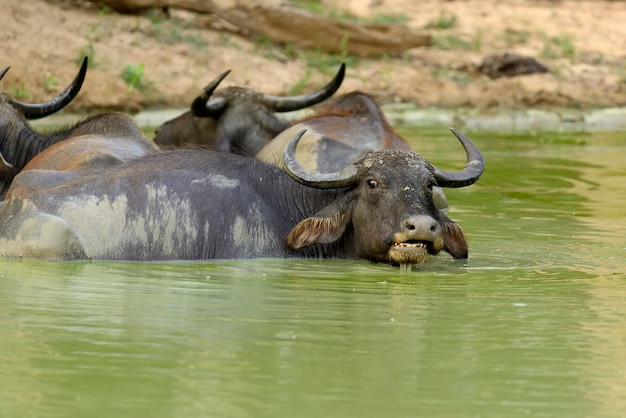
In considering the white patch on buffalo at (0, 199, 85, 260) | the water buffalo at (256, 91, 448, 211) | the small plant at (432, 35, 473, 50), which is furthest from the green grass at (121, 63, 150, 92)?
the white patch on buffalo at (0, 199, 85, 260)

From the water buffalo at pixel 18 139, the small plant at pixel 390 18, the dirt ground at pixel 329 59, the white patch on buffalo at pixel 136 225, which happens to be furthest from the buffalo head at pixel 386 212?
the small plant at pixel 390 18

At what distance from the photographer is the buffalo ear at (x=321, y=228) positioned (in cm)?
977

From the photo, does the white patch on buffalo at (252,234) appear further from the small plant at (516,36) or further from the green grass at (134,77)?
the small plant at (516,36)

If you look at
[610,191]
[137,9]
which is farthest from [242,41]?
[610,191]

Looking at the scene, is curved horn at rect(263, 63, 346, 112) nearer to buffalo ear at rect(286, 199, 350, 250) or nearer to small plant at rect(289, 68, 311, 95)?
buffalo ear at rect(286, 199, 350, 250)

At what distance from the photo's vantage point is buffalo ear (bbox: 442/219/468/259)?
988cm

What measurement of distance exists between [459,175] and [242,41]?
13.9 metres

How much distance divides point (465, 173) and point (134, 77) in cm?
1121

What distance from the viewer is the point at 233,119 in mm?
14945

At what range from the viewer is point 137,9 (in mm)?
23219

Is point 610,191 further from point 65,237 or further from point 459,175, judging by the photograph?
point 65,237

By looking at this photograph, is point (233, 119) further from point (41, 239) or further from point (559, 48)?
point (559, 48)

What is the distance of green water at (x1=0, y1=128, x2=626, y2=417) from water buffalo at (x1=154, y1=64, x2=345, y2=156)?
4440mm

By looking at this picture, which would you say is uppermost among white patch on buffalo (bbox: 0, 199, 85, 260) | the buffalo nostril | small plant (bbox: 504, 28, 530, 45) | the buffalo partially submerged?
small plant (bbox: 504, 28, 530, 45)
